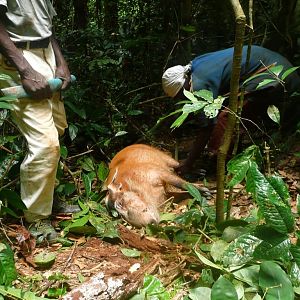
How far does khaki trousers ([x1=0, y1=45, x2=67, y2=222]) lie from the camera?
371 centimetres

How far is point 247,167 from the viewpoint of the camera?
9.67ft

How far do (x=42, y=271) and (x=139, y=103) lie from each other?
304cm

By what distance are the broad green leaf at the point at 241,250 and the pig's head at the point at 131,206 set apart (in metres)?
1.36

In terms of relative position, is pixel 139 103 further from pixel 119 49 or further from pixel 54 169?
pixel 54 169

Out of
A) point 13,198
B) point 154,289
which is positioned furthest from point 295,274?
point 13,198

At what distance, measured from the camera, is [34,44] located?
12.5 feet

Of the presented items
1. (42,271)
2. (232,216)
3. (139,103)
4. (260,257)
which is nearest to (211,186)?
(232,216)

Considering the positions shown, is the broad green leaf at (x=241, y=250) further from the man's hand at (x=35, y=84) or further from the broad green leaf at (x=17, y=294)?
the man's hand at (x=35, y=84)

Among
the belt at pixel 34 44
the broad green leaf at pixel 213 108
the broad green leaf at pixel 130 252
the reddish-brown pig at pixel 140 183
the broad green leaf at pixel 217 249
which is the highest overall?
the belt at pixel 34 44

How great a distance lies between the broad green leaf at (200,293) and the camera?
290 cm

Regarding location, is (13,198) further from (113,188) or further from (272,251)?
(272,251)

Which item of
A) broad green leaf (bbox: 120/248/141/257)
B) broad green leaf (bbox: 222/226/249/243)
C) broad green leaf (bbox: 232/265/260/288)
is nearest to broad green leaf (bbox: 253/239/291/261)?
broad green leaf (bbox: 232/265/260/288)

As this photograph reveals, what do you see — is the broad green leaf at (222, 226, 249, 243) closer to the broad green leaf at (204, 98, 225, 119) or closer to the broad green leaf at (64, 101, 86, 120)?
the broad green leaf at (204, 98, 225, 119)

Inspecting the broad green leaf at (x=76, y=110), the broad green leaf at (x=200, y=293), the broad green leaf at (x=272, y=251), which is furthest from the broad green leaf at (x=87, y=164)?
the broad green leaf at (x=272, y=251)
